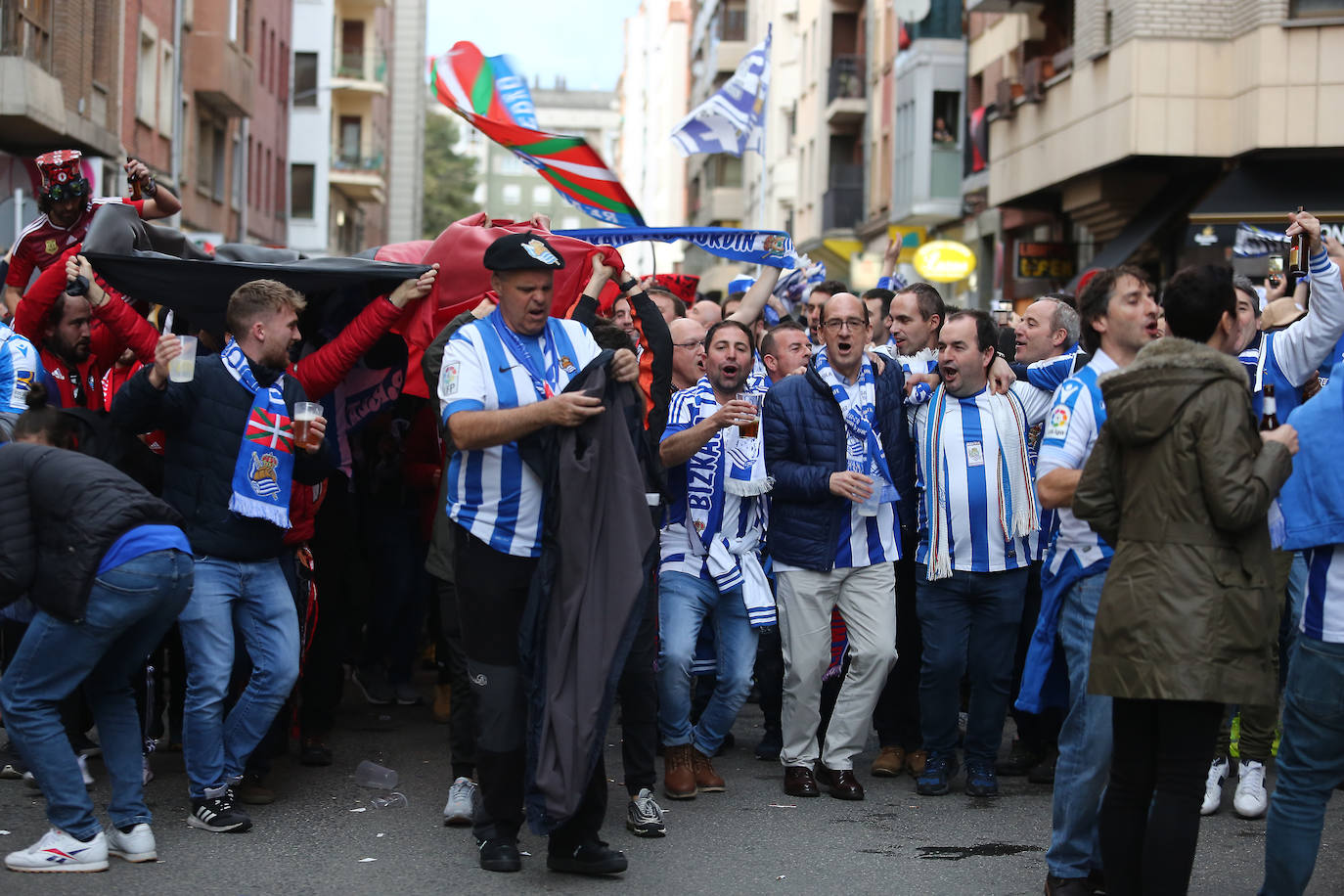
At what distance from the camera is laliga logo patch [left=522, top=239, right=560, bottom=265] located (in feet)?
20.6

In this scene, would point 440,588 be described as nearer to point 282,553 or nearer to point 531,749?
point 282,553

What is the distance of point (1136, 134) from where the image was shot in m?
20.6

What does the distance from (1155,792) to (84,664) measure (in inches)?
143

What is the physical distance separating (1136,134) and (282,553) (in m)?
15.4

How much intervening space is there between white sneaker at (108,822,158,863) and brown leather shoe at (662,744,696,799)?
2.23 m

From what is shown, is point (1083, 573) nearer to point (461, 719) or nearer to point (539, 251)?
point (539, 251)

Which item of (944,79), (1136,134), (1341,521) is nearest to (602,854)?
(1341,521)

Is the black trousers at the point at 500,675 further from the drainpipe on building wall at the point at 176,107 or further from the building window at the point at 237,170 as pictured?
the building window at the point at 237,170

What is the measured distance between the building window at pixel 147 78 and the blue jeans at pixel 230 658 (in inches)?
1011

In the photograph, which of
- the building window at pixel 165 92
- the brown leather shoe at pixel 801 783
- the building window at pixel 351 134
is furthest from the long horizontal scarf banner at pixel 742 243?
the building window at pixel 351 134

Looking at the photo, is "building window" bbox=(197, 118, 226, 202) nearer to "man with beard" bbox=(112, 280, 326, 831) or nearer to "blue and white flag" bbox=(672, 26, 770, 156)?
"blue and white flag" bbox=(672, 26, 770, 156)

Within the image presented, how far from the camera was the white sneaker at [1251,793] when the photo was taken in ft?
24.3

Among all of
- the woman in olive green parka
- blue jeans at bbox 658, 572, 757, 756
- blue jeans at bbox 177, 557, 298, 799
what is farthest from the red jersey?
the woman in olive green parka

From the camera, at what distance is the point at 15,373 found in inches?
316
